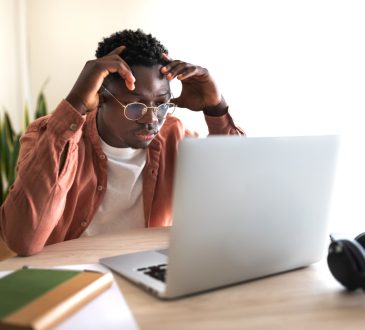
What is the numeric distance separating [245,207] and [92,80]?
65 centimetres

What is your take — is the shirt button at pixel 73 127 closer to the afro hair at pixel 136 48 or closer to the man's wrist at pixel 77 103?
the man's wrist at pixel 77 103

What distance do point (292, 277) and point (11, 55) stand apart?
2.39 meters

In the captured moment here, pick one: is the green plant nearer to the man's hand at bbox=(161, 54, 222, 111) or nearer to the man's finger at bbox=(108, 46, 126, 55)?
the man's hand at bbox=(161, 54, 222, 111)

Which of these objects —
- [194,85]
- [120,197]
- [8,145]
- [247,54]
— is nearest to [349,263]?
[120,197]

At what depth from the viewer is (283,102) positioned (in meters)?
2.32

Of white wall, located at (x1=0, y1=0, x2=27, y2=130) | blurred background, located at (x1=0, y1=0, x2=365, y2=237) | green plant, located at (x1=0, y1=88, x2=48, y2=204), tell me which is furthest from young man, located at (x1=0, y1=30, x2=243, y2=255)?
white wall, located at (x1=0, y1=0, x2=27, y2=130)

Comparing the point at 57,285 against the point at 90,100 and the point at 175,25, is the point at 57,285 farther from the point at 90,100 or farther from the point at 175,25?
the point at 175,25

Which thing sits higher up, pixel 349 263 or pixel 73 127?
pixel 73 127

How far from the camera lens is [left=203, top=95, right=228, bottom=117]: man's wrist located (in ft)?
5.26

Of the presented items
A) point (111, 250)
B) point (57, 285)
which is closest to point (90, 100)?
point (111, 250)

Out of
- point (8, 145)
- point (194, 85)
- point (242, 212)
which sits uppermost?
point (194, 85)

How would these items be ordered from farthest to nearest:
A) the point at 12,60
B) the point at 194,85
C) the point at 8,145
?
the point at 12,60 < the point at 8,145 < the point at 194,85

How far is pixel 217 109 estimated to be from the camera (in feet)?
5.27

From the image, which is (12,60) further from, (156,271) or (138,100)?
(156,271)
